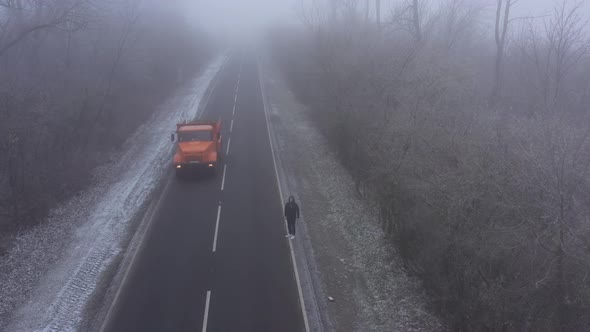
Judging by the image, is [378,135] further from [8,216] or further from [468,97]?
[8,216]

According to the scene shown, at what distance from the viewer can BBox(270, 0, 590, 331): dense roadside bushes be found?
8.62 meters

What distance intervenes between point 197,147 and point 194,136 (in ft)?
3.47

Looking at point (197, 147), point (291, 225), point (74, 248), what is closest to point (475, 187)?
point (291, 225)

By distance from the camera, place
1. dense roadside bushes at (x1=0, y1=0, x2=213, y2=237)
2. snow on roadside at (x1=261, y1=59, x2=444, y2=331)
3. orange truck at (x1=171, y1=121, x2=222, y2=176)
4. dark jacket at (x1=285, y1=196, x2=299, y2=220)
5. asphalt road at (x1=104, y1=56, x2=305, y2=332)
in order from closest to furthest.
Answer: asphalt road at (x1=104, y1=56, x2=305, y2=332), snow on roadside at (x1=261, y1=59, x2=444, y2=331), dark jacket at (x1=285, y1=196, x2=299, y2=220), dense roadside bushes at (x1=0, y1=0, x2=213, y2=237), orange truck at (x1=171, y1=121, x2=222, y2=176)

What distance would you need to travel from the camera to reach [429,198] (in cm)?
1204

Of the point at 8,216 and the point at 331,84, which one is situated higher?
the point at 331,84

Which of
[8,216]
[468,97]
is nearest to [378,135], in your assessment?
[468,97]

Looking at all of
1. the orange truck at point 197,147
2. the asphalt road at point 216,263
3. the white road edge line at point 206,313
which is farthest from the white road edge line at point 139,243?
the white road edge line at point 206,313

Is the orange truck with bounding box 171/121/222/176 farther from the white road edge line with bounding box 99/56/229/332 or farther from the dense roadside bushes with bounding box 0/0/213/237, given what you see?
the dense roadside bushes with bounding box 0/0/213/237

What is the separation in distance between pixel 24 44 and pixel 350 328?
1050 inches

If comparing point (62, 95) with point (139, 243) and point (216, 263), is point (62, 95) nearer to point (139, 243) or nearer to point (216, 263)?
point (139, 243)

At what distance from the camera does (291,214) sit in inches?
598

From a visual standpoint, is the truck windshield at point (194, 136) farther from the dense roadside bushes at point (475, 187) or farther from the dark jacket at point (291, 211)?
the dark jacket at point (291, 211)

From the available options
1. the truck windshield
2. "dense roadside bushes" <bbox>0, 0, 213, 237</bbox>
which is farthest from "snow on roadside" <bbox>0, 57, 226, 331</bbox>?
the truck windshield
